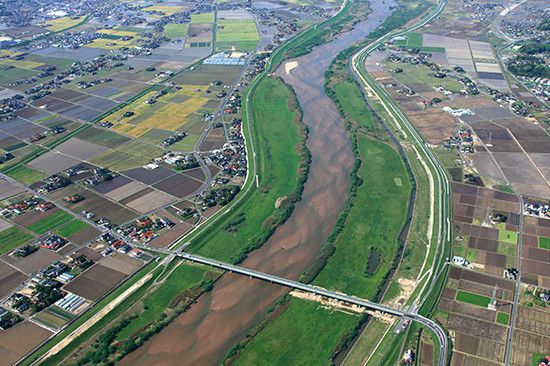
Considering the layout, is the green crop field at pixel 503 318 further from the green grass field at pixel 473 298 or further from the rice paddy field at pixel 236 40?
the rice paddy field at pixel 236 40

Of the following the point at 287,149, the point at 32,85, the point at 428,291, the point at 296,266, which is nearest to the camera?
the point at 428,291

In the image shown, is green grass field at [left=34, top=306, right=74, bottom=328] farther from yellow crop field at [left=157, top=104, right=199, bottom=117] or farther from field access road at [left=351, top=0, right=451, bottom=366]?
yellow crop field at [left=157, top=104, right=199, bottom=117]

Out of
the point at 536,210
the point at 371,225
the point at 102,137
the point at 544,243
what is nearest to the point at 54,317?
the point at 371,225

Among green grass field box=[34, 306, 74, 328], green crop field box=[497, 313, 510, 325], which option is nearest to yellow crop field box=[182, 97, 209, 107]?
green grass field box=[34, 306, 74, 328]

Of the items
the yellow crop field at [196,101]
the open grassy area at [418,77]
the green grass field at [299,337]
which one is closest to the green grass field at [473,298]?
the green grass field at [299,337]

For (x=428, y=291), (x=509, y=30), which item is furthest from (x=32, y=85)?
(x=509, y=30)

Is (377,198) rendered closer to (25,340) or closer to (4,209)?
(25,340)
